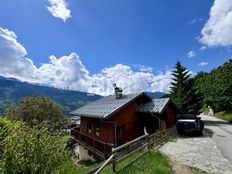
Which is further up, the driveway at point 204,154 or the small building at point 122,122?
the small building at point 122,122

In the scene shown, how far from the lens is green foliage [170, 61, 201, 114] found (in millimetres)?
30438

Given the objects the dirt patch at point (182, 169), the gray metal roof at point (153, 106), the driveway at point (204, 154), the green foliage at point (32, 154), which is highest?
the gray metal roof at point (153, 106)

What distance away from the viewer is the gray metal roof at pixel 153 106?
1909cm

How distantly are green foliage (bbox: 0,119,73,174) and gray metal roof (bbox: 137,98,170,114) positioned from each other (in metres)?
12.9

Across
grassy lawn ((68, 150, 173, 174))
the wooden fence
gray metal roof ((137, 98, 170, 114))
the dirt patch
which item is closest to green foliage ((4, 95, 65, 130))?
gray metal roof ((137, 98, 170, 114))

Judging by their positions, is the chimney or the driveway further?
the chimney

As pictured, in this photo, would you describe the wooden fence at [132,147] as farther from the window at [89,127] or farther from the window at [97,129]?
the window at [89,127]

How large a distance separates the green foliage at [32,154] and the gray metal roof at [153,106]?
1294 centimetres

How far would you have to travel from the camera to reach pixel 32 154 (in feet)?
21.2

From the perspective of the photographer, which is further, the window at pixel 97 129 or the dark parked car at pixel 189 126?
the window at pixel 97 129

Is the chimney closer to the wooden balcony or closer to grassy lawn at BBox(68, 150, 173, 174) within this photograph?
the wooden balcony

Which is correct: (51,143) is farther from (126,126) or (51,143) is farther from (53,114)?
(53,114)

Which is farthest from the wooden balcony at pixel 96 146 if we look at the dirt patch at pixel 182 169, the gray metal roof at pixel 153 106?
the gray metal roof at pixel 153 106

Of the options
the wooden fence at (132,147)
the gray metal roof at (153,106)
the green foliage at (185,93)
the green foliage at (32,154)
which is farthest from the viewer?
the green foliage at (185,93)
